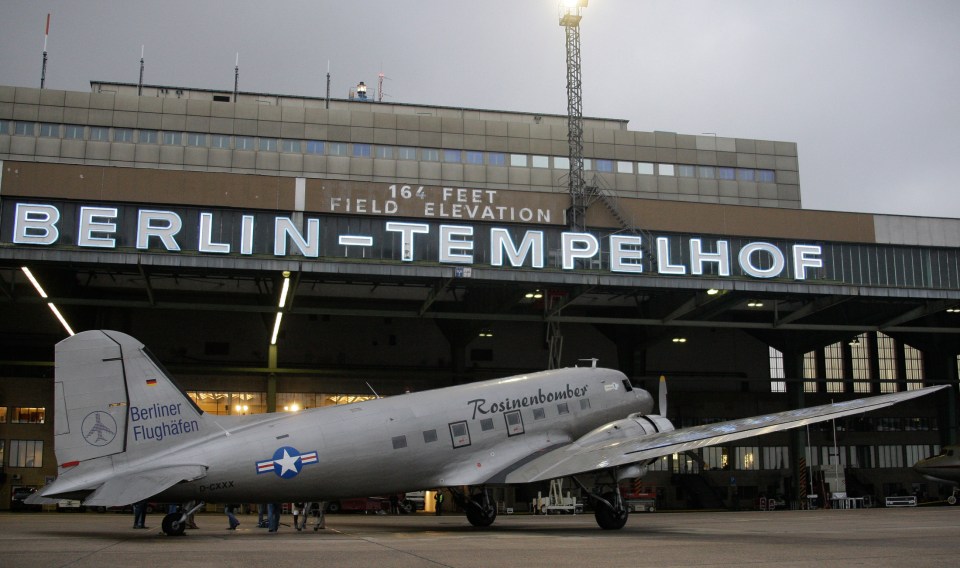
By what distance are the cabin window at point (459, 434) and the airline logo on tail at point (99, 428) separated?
8.38 m

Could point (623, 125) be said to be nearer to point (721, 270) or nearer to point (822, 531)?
point (721, 270)

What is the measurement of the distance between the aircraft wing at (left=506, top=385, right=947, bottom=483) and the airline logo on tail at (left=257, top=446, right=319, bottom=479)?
593cm

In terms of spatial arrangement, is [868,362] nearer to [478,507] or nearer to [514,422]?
[478,507]

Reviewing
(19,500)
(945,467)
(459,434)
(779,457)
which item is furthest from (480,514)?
(779,457)

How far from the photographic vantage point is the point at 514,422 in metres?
24.2

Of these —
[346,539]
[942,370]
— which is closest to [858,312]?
[942,370]

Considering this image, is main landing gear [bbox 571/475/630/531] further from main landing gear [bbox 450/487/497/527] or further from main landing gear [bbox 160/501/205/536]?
main landing gear [bbox 160/501/205/536]

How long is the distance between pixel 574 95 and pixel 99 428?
61.6 meters

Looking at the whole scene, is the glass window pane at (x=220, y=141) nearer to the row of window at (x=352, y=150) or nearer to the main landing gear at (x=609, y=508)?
the row of window at (x=352, y=150)

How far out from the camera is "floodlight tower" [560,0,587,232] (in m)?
70.1

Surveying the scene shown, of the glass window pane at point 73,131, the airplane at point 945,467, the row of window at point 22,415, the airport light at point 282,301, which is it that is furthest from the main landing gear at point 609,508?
the glass window pane at point 73,131

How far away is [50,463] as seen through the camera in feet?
169

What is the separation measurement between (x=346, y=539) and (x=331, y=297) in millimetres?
31620

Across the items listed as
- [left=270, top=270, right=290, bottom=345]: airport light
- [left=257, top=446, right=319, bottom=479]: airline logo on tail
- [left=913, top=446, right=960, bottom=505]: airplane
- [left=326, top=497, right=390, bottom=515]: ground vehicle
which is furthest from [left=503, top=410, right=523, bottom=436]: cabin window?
[left=913, top=446, right=960, bottom=505]: airplane
